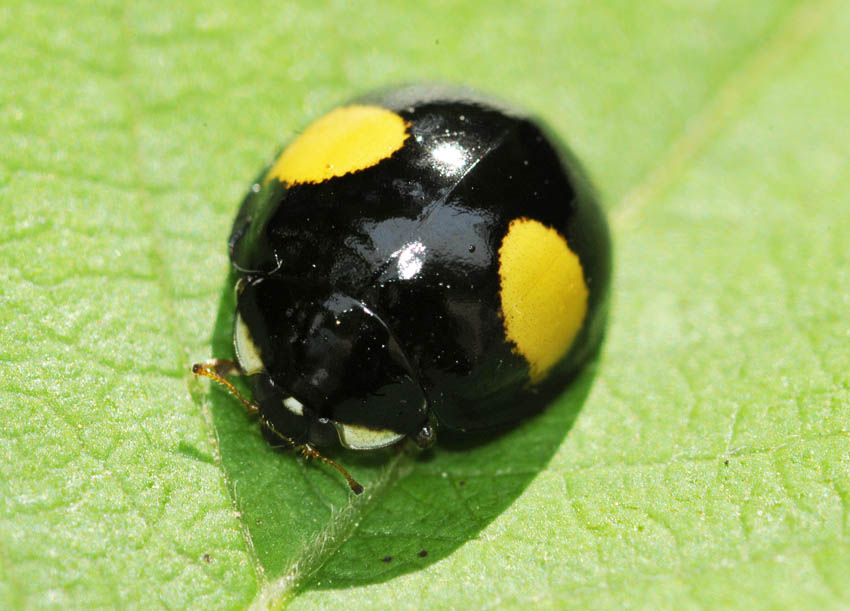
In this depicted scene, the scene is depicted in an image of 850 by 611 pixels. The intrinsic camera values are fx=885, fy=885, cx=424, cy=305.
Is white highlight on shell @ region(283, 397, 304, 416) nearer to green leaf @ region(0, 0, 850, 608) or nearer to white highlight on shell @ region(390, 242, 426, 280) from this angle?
green leaf @ region(0, 0, 850, 608)

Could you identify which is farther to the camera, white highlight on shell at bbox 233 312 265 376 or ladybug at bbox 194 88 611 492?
white highlight on shell at bbox 233 312 265 376

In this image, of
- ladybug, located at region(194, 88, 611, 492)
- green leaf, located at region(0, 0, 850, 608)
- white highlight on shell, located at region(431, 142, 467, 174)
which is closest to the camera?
green leaf, located at region(0, 0, 850, 608)

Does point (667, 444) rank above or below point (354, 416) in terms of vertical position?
below

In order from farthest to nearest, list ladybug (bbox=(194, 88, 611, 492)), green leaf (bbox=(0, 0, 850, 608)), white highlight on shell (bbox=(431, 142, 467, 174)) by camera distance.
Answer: white highlight on shell (bbox=(431, 142, 467, 174)) → ladybug (bbox=(194, 88, 611, 492)) → green leaf (bbox=(0, 0, 850, 608))

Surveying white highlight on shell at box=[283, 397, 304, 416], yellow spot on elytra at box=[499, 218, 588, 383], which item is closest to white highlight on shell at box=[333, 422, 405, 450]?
white highlight on shell at box=[283, 397, 304, 416]

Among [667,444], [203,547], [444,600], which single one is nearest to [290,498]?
[203,547]

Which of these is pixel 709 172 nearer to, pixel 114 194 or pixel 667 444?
pixel 667 444

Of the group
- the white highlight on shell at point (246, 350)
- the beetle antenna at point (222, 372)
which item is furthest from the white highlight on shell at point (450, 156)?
the beetle antenna at point (222, 372)

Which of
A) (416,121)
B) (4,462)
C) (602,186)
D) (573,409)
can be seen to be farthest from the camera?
(602,186)
